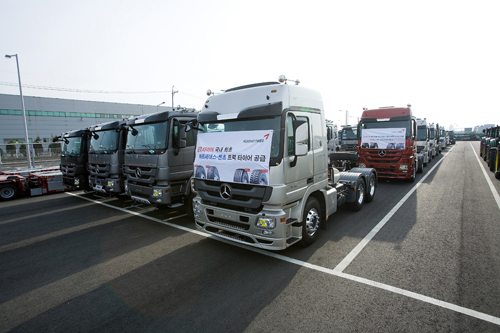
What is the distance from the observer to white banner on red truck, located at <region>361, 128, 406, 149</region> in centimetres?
1124

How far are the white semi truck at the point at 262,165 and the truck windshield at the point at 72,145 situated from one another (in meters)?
8.34

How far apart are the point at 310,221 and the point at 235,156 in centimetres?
207

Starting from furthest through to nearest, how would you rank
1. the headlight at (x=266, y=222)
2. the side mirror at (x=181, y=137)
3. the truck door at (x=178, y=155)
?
the truck door at (x=178, y=155), the side mirror at (x=181, y=137), the headlight at (x=266, y=222)

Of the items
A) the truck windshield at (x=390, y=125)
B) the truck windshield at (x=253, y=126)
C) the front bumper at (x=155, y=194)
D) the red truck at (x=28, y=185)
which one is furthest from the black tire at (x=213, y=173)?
the red truck at (x=28, y=185)

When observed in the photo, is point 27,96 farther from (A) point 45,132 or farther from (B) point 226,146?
(B) point 226,146

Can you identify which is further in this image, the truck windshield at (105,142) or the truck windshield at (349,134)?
the truck windshield at (349,134)

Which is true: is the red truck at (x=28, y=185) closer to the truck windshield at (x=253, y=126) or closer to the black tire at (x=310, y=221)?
the truck windshield at (x=253, y=126)

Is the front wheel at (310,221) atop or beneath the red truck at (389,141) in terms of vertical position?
beneath

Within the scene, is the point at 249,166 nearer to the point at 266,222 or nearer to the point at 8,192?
the point at 266,222

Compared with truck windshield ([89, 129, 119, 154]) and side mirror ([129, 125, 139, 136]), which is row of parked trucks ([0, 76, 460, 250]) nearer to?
side mirror ([129, 125, 139, 136])

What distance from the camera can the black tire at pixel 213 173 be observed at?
4.97 metres

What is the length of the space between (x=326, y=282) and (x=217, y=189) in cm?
245

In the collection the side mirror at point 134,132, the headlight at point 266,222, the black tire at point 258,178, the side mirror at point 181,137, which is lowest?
the headlight at point 266,222

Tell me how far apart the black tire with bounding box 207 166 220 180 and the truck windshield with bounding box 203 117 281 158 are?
2.58 feet
